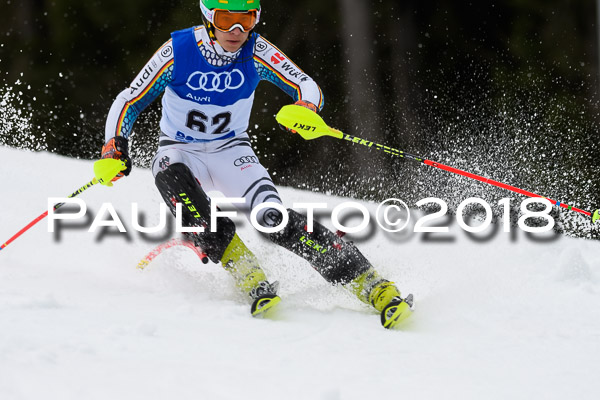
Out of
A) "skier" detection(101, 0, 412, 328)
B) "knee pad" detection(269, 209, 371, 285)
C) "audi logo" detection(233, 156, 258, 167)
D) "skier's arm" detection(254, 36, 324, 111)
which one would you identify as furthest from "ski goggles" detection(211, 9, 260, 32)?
"knee pad" detection(269, 209, 371, 285)

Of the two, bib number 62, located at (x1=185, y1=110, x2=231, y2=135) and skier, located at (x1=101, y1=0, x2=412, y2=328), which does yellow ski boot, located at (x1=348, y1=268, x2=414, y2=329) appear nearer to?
skier, located at (x1=101, y1=0, x2=412, y2=328)

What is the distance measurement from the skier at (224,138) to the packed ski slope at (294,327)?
0.57ft

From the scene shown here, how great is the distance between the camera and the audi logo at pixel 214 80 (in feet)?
12.1

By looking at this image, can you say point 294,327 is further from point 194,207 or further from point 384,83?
point 384,83

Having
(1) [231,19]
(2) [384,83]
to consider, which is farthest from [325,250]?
(2) [384,83]

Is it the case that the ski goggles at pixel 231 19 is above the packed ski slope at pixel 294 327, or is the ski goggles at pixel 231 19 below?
above

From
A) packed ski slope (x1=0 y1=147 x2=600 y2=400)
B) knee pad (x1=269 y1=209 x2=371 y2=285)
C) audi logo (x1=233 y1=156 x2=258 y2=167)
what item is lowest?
packed ski slope (x1=0 y1=147 x2=600 y2=400)

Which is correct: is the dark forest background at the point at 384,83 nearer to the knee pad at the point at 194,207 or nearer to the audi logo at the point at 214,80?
the audi logo at the point at 214,80

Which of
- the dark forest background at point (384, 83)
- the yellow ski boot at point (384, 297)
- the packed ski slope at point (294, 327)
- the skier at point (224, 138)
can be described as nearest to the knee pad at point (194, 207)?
the skier at point (224, 138)

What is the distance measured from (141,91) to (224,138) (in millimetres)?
511

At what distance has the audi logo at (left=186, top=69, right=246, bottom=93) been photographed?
3.70 meters

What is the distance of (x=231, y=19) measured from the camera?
3.54 meters

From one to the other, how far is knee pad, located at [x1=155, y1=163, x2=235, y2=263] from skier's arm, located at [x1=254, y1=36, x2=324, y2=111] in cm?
69

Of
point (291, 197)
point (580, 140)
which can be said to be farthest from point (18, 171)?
point (580, 140)
